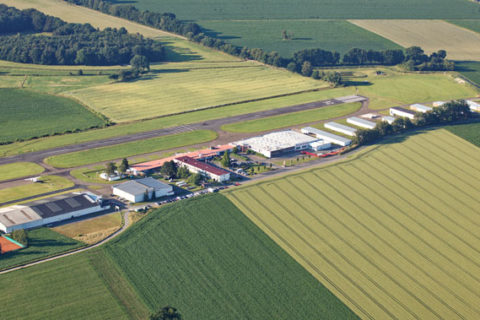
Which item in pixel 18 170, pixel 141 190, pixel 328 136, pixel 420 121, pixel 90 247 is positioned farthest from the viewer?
pixel 420 121

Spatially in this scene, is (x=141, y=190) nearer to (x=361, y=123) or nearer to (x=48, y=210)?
(x=48, y=210)

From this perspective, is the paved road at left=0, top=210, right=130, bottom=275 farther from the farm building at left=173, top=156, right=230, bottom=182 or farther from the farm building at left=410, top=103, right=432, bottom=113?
the farm building at left=410, top=103, right=432, bottom=113

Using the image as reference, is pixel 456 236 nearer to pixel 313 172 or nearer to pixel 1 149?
pixel 313 172

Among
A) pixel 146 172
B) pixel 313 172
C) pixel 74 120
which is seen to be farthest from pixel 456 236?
pixel 74 120

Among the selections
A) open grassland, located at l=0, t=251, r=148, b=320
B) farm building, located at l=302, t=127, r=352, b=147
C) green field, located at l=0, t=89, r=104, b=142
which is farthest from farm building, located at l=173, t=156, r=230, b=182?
green field, located at l=0, t=89, r=104, b=142

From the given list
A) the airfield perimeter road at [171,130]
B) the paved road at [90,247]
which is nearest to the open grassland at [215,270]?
the paved road at [90,247]

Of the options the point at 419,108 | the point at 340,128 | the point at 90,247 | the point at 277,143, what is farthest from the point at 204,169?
the point at 419,108
